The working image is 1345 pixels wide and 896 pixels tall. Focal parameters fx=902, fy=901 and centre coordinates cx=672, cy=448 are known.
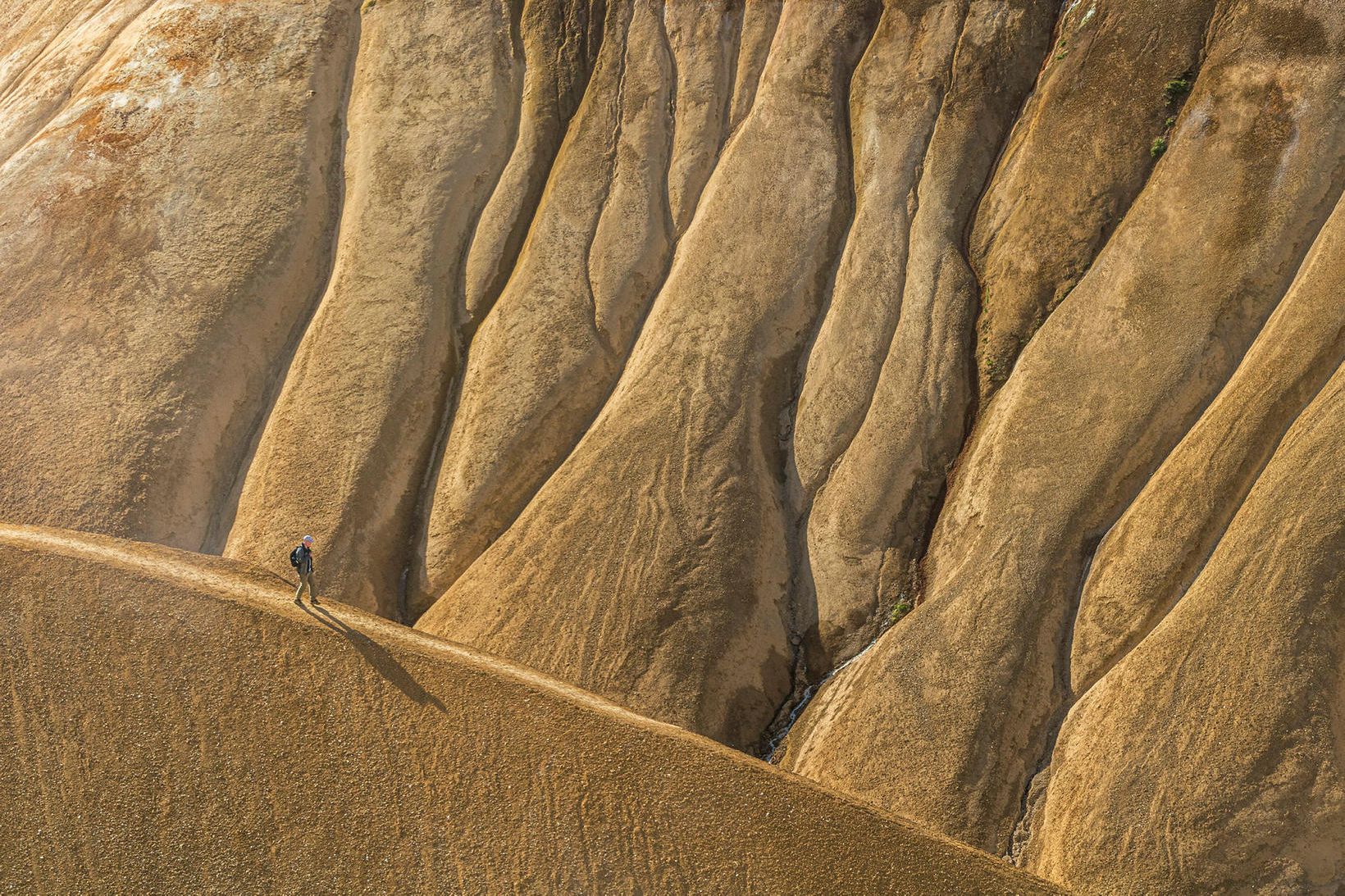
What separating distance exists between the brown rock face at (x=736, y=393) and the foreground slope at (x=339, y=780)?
0.35ft

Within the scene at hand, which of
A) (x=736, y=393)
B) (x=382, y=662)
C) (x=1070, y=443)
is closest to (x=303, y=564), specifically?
(x=382, y=662)

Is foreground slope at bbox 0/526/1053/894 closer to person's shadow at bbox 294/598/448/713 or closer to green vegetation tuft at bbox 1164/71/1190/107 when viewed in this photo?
person's shadow at bbox 294/598/448/713

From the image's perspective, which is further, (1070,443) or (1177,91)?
(1177,91)

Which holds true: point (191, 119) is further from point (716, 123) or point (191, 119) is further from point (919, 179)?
point (919, 179)

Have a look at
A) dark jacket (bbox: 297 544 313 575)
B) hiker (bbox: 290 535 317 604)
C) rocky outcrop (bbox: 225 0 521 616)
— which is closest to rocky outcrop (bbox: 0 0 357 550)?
rocky outcrop (bbox: 225 0 521 616)

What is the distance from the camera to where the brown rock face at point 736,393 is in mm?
11828

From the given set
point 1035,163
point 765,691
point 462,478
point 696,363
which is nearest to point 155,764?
point 462,478

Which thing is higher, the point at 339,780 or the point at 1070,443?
the point at 1070,443

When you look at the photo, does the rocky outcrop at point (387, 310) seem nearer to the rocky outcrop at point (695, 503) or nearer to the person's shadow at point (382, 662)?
the person's shadow at point (382, 662)

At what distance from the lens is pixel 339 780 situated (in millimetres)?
11273

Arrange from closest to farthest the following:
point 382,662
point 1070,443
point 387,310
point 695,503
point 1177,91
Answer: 1. point 382,662
2. point 1070,443
3. point 695,503
4. point 1177,91
5. point 387,310

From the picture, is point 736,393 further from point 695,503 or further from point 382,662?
point 382,662

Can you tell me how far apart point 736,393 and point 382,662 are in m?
6.76

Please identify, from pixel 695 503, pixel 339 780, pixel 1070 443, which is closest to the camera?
pixel 339 780
